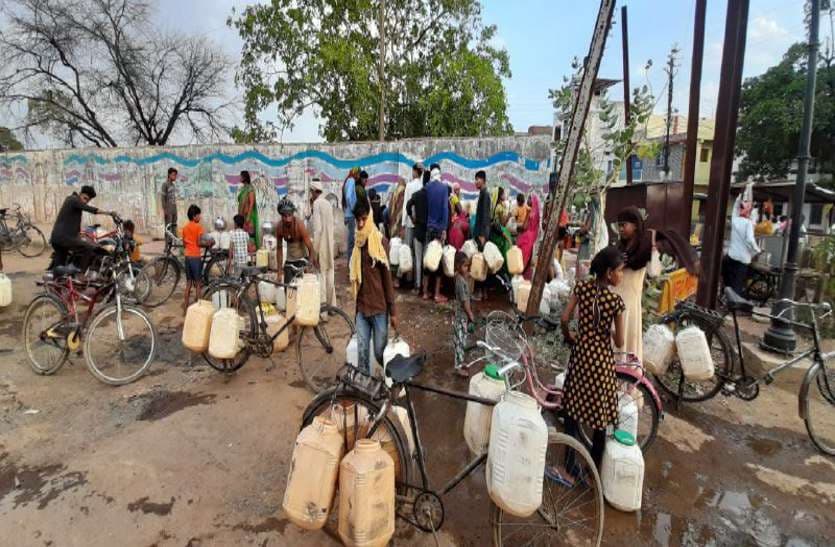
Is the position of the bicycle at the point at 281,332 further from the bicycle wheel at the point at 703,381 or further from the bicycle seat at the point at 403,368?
the bicycle wheel at the point at 703,381

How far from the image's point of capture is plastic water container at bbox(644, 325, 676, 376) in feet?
13.0

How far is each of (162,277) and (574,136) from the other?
6.44m

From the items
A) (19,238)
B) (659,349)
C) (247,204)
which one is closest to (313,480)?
(659,349)

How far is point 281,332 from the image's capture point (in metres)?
4.57

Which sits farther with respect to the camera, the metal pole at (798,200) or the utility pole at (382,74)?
the utility pole at (382,74)

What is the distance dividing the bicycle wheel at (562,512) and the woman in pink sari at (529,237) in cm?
457

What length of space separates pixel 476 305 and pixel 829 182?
962 inches

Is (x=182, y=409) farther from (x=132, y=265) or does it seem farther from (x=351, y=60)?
(x=351, y=60)

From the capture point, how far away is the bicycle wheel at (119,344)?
171 inches

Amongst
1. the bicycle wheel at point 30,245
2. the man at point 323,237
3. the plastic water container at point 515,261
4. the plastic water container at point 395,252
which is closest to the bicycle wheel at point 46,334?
the man at point 323,237

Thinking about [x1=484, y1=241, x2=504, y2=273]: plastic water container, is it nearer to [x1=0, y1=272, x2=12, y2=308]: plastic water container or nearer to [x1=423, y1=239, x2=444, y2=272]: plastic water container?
[x1=423, y1=239, x2=444, y2=272]: plastic water container

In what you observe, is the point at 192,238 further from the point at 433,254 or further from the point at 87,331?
the point at 433,254

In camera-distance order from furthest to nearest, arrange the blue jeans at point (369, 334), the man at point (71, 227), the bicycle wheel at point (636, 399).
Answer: the man at point (71, 227) < the blue jeans at point (369, 334) < the bicycle wheel at point (636, 399)

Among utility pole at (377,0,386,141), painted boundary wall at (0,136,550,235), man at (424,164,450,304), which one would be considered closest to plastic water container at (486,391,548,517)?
man at (424,164,450,304)
